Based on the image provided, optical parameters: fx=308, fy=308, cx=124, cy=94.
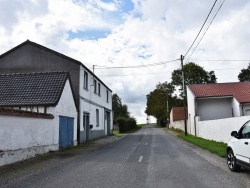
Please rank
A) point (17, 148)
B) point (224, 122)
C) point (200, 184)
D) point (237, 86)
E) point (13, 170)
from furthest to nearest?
point (237, 86) < point (224, 122) < point (17, 148) < point (13, 170) < point (200, 184)

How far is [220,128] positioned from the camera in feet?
68.1

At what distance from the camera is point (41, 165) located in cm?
1160

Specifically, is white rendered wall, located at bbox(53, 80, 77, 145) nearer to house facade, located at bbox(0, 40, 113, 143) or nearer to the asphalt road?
house facade, located at bbox(0, 40, 113, 143)

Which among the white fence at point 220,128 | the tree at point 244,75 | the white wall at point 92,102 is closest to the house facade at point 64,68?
the white wall at point 92,102

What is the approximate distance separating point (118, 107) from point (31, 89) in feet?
244

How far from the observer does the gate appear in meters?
18.8

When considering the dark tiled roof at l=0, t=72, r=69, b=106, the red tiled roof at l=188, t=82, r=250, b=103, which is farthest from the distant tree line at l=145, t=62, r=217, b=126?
the dark tiled roof at l=0, t=72, r=69, b=106

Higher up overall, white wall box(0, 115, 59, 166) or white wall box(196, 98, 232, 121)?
white wall box(196, 98, 232, 121)

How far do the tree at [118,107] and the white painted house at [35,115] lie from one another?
69.1m

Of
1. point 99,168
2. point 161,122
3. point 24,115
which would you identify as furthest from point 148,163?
point 161,122

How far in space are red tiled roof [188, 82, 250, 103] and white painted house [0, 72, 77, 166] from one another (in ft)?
60.5

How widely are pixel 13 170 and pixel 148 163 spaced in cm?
481

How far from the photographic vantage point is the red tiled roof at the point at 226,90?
34500 millimetres

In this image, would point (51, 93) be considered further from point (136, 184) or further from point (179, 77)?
point (179, 77)
